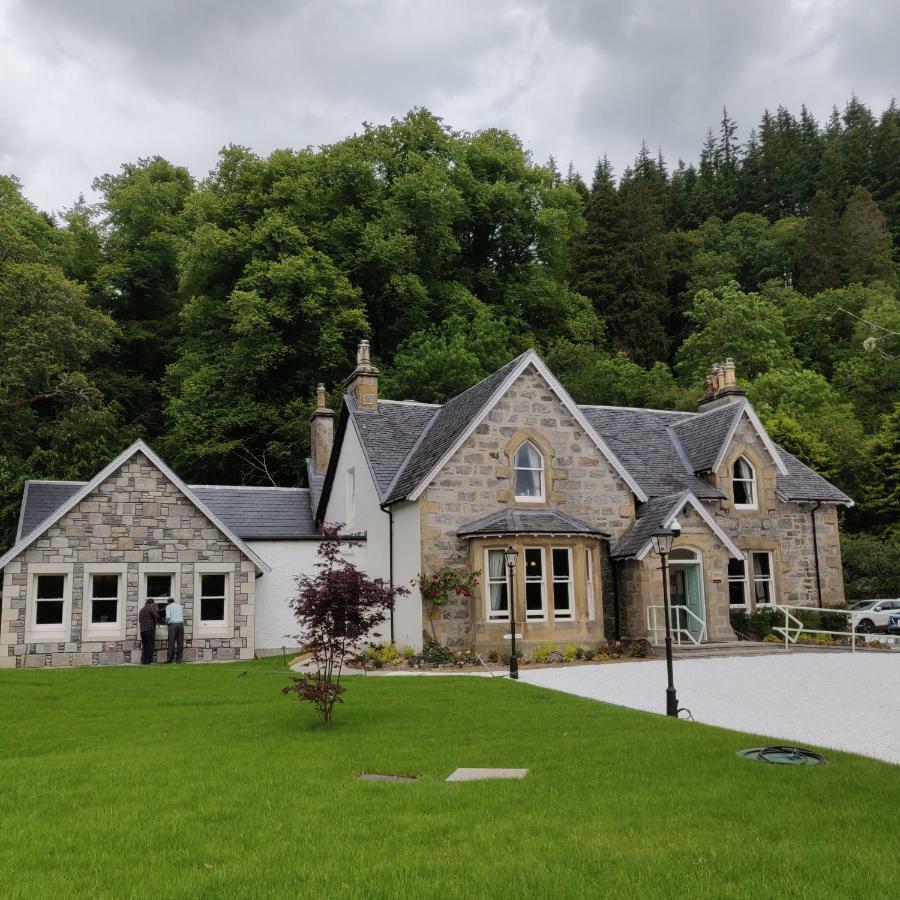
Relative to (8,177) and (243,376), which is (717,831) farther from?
(8,177)

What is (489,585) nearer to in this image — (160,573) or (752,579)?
(160,573)

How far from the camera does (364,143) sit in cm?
4856

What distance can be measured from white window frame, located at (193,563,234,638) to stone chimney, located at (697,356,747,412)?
723 inches

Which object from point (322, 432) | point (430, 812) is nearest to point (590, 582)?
point (322, 432)

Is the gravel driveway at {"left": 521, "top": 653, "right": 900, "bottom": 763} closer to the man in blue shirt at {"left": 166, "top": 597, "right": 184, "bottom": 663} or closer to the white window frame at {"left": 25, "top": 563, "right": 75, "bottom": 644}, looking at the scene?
the man in blue shirt at {"left": 166, "top": 597, "right": 184, "bottom": 663}

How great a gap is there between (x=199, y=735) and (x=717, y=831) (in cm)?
739

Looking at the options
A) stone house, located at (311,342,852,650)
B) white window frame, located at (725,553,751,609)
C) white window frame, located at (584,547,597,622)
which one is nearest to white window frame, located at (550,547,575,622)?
stone house, located at (311,342,852,650)

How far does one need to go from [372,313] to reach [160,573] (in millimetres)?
25252

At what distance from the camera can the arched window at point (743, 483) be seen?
95.1 feet

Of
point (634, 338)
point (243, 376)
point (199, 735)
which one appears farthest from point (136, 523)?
point (634, 338)

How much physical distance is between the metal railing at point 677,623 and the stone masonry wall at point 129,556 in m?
11.0

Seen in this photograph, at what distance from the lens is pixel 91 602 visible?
23.8 meters

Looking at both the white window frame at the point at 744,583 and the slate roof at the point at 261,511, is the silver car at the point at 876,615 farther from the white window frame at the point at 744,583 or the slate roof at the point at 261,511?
the slate roof at the point at 261,511

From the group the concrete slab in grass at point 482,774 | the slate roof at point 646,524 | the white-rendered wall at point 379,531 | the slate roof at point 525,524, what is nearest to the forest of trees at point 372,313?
the white-rendered wall at point 379,531
